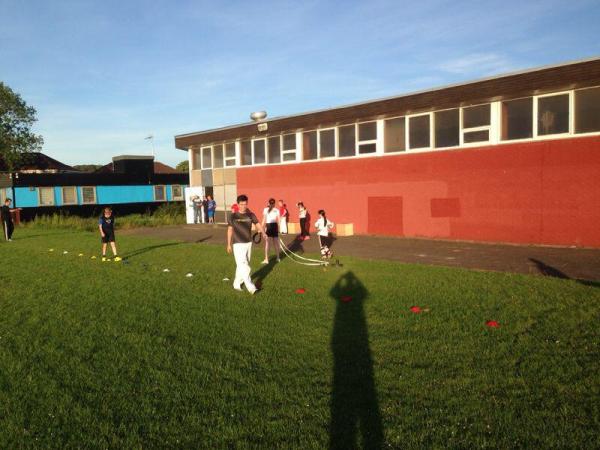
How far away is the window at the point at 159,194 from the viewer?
132 ft

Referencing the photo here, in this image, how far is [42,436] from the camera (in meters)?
3.92

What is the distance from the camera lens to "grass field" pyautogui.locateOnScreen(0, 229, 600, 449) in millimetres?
3936

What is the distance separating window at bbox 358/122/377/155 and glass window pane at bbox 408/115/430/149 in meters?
1.74

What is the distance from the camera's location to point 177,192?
41812 millimetres

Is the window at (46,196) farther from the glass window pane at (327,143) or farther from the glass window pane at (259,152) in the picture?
the glass window pane at (327,143)

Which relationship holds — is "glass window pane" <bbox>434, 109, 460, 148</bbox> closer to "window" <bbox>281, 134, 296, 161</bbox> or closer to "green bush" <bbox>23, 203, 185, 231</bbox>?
"window" <bbox>281, 134, 296, 161</bbox>

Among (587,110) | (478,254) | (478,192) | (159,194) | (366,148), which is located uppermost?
(587,110)

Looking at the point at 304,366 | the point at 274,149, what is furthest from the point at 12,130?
the point at 304,366

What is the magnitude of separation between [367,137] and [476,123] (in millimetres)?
4840

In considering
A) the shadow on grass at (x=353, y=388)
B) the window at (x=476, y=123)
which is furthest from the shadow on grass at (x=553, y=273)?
the window at (x=476, y=123)

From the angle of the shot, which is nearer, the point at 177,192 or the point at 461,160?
the point at 461,160

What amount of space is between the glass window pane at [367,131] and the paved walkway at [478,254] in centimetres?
430

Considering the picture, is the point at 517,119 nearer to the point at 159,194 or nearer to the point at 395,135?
the point at 395,135

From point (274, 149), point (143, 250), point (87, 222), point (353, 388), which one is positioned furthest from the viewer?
point (87, 222)
